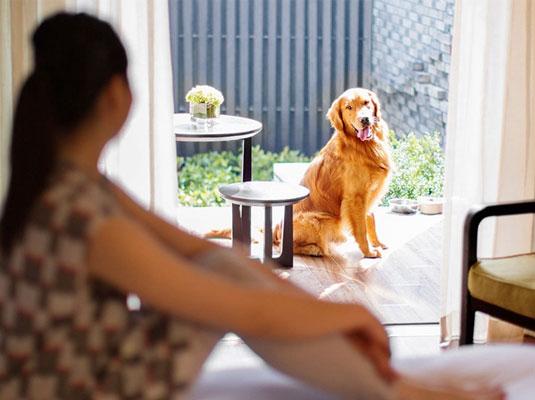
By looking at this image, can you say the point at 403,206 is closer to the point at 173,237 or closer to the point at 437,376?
the point at 437,376

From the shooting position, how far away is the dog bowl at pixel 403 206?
577 centimetres

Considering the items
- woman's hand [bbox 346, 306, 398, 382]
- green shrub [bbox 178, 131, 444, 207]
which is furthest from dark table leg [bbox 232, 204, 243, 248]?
woman's hand [bbox 346, 306, 398, 382]

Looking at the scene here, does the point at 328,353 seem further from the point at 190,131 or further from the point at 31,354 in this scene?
the point at 190,131

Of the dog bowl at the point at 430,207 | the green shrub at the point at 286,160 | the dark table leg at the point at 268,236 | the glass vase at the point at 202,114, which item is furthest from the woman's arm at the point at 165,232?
the dog bowl at the point at 430,207

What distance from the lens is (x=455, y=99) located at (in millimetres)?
3443

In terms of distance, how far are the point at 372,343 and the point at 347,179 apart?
3.13 metres

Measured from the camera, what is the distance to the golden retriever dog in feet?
15.2

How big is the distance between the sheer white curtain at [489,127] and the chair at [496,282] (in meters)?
0.55

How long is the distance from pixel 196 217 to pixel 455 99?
98.8 inches

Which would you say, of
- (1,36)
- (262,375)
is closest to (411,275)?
(1,36)

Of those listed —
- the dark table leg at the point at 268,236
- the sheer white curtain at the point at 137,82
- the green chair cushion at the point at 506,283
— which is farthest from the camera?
the dark table leg at the point at 268,236

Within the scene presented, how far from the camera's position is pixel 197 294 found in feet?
4.77

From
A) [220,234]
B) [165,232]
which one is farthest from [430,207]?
[165,232]

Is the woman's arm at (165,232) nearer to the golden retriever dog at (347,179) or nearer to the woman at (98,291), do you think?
the woman at (98,291)
